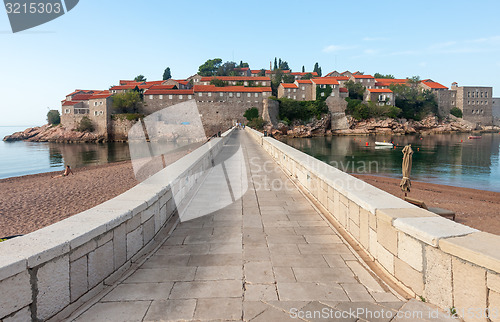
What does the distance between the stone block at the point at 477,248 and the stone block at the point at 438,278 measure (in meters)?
0.11

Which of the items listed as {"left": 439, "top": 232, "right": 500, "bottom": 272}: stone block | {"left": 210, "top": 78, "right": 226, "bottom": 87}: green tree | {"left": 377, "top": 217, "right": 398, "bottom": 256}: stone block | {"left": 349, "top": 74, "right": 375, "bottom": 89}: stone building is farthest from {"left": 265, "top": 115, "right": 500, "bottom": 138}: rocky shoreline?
{"left": 439, "top": 232, "right": 500, "bottom": 272}: stone block

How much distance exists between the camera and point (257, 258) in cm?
382

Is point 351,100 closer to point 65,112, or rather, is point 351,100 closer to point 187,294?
point 65,112

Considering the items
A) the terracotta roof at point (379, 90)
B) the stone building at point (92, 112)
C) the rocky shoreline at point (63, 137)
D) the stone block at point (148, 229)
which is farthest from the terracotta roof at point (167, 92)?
the stone block at point (148, 229)

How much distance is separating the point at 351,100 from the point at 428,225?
3210 inches

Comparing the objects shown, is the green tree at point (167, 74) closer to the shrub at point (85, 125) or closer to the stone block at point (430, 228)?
the shrub at point (85, 125)

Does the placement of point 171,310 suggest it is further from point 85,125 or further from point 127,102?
point 85,125

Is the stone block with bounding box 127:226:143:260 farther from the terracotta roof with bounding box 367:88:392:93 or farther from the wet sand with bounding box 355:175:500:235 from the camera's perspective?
the terracotta roof with bounding box 367:88:392:93

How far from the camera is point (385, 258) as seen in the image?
3404mm

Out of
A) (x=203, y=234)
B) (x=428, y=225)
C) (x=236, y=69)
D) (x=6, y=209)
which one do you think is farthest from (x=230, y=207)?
(x=236, y=69)

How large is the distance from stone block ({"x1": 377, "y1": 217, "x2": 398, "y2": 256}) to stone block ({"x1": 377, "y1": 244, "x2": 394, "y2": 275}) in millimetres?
53

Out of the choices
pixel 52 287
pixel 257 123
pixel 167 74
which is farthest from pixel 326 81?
pixel 52 287

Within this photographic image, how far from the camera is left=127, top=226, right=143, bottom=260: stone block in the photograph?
3.57 meters

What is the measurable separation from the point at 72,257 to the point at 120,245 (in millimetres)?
778
